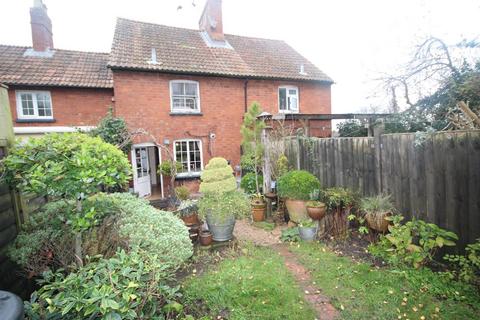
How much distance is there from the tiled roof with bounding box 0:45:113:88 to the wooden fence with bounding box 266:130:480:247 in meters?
10.2

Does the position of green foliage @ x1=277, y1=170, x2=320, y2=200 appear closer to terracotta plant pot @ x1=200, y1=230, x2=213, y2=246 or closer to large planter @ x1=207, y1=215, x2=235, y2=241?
large planter @ x1=207, y1=215, x2=235, y2=241

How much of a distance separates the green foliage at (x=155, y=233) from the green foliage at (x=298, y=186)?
2.84m

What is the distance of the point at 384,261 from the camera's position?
13.1 feet

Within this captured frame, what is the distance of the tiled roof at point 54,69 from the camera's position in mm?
9875

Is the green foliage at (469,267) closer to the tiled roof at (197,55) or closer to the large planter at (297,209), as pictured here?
the large planter at (297,209)

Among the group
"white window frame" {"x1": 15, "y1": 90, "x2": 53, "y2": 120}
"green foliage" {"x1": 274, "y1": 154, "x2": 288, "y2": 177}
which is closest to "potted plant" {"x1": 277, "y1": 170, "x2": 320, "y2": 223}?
"green foliage" {"x1": 274, "y1": 154, "x2": 288, "y2": 177}

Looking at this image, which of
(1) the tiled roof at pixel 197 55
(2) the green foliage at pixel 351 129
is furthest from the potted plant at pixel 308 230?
(1) the tiled roof at pixel 197 55

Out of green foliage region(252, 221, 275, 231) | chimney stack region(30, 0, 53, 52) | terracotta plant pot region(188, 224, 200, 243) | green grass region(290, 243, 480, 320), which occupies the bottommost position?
green foliage region(252, 221, 275, 231)

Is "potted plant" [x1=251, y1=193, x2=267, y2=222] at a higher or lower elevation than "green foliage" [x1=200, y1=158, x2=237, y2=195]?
lower

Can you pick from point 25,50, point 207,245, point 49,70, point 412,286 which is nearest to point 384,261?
point 412,286

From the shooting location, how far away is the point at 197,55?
37.2ft

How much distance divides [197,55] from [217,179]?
8.17 m

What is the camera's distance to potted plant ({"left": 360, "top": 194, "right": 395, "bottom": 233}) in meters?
4.38

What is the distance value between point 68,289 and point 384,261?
4.34m
